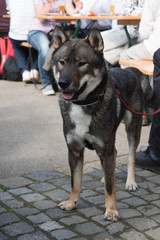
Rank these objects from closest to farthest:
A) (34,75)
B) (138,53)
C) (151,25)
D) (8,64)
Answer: (151,25), (138,53), (34,75), (8,64)

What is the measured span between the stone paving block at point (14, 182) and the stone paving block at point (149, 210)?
117cm

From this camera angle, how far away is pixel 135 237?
2949mm

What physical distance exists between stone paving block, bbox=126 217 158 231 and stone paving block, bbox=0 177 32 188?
1200mm

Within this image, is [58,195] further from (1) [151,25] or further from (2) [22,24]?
(2) [22,24]

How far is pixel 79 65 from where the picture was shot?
2.99 metres

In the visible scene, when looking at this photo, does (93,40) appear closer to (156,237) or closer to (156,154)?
(156,237)

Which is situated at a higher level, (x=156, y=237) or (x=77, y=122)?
(x=77, y=122)

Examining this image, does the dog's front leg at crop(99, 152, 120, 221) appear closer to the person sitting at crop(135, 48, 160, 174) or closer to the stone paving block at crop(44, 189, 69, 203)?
the stone paving block at crop(44, 189, 69, 203)

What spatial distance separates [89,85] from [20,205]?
1.24 meters

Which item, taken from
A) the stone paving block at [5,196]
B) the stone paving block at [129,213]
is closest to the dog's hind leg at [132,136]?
the stone paving block at [129,213]

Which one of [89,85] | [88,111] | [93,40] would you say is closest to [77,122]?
[88,111]

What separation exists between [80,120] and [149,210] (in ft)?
3.31

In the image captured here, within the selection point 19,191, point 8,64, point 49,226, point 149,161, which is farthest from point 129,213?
point 8,64

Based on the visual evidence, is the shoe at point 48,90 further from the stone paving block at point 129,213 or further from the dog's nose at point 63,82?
the dog's nose at point 63,82
